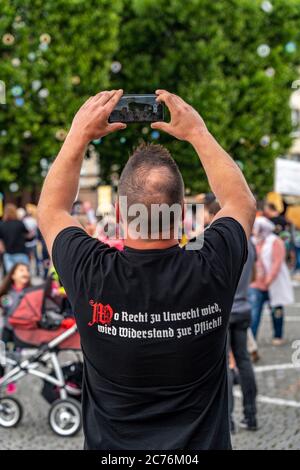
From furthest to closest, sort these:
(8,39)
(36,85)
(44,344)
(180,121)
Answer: (36,85), (8,39), (44,344), (180,121)

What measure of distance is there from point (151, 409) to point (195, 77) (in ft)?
86.8

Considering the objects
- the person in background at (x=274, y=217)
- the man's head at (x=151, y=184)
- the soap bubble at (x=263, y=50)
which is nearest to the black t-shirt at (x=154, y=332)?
the man's head at (x=151, y=184)

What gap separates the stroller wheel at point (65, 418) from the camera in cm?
683

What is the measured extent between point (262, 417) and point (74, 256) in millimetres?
5067

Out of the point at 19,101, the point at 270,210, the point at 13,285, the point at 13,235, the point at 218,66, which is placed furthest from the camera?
the point at 218,66

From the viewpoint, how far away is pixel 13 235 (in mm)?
14977

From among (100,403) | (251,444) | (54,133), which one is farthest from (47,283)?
(54,133)

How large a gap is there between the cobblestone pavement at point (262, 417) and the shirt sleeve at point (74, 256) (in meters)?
4.09

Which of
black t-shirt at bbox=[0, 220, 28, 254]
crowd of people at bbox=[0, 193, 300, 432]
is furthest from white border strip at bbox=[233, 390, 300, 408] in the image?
black t-shirt at bbox=[0, 220, 28, 254]

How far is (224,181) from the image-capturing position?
266 cm

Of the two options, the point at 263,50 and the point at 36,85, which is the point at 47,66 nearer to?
the point at 36,85

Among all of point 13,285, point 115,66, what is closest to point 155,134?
point 115,66

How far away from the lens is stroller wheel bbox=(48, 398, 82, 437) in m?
6.83

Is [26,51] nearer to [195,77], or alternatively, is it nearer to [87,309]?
[195,77]
